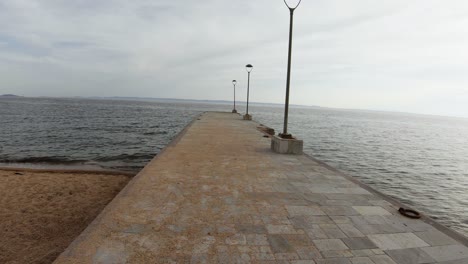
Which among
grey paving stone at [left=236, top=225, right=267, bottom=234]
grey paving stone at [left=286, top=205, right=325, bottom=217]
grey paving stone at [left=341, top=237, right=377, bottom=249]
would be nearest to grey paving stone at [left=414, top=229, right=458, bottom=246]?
grey paving stone at [left=341, top=237, right=377, bottom=249]

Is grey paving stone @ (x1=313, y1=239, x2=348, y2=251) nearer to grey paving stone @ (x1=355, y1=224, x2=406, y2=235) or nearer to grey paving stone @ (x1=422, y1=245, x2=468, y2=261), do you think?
grey paving stone @ (x1=355, y1=224, x2=406, y2=235)

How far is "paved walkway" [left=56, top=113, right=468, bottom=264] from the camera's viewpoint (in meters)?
3.94

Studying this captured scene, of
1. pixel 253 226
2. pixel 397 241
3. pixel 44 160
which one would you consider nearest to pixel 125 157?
pixel 44 160

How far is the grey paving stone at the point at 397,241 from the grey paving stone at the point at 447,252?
6.3 inches

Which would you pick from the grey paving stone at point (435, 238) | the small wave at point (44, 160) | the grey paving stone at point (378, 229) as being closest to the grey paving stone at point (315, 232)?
the grey paving stone at point (378, 229)

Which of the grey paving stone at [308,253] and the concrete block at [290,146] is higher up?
the concrete block at [290,146]

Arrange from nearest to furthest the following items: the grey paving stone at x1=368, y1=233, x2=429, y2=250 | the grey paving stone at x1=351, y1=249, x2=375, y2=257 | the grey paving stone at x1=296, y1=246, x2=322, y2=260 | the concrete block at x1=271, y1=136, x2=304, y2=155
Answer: the grey paving stone at x1=296, y1=246, x2=322, y2=260 → the grey paving stone at x1=351, y1=249, x2=375, y2=257 → the grey paving stone at x1=368, y1=233, x2=429, y2=250 → the concrete block at x1=271, y1=136, x2=304, y2=155

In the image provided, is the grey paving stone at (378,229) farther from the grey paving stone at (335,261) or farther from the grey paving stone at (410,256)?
the grey paving stone at (335,261)

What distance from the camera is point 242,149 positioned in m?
12.2

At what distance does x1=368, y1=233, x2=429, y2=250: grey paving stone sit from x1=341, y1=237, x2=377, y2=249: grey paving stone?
113 mm

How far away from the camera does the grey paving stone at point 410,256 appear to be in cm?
396

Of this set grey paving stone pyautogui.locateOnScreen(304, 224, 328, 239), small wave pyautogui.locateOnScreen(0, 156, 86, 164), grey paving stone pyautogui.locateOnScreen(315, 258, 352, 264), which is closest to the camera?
grey paving stone pyautogui.locateOnScreen(315, 258, 352, 264)

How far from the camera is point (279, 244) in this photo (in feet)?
13.9

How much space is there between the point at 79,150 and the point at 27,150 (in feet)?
10.9
